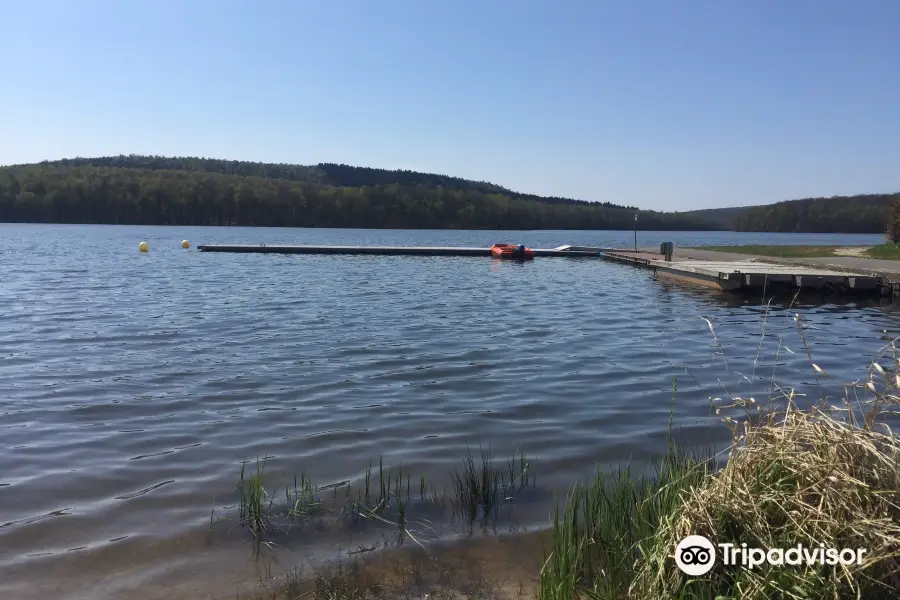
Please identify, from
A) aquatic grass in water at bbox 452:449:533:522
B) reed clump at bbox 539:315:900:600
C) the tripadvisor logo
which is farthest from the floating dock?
the tripadvisor logo

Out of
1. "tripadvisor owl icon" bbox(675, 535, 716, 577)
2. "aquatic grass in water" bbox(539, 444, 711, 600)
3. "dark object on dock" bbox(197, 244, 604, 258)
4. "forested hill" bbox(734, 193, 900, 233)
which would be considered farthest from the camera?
"forested hill" bbox(734, 193, 900, 233)

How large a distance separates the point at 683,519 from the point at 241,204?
123740mm

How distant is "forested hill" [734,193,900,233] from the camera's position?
126375 millimetres

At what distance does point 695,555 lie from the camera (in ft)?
10.9

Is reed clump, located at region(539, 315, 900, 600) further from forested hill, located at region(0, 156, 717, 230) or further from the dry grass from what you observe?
forested hill, located at region(0, 156, 717, 230)

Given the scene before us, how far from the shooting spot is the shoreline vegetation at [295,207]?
115500mm

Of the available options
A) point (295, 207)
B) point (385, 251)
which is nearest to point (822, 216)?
point (295, 207)

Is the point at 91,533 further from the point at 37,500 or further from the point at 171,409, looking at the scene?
the point at 171,409

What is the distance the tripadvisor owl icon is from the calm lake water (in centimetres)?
255

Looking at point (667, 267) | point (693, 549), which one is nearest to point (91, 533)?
point (693, 549)

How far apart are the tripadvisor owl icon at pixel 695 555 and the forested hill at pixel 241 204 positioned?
402ft

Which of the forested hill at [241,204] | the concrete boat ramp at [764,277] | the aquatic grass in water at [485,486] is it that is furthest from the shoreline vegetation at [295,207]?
the aquatic grass in water at [485,486]

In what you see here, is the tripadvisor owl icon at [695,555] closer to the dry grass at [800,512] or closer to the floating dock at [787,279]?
the dry grass at [800,512]

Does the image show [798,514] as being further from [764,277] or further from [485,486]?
[764,277]
